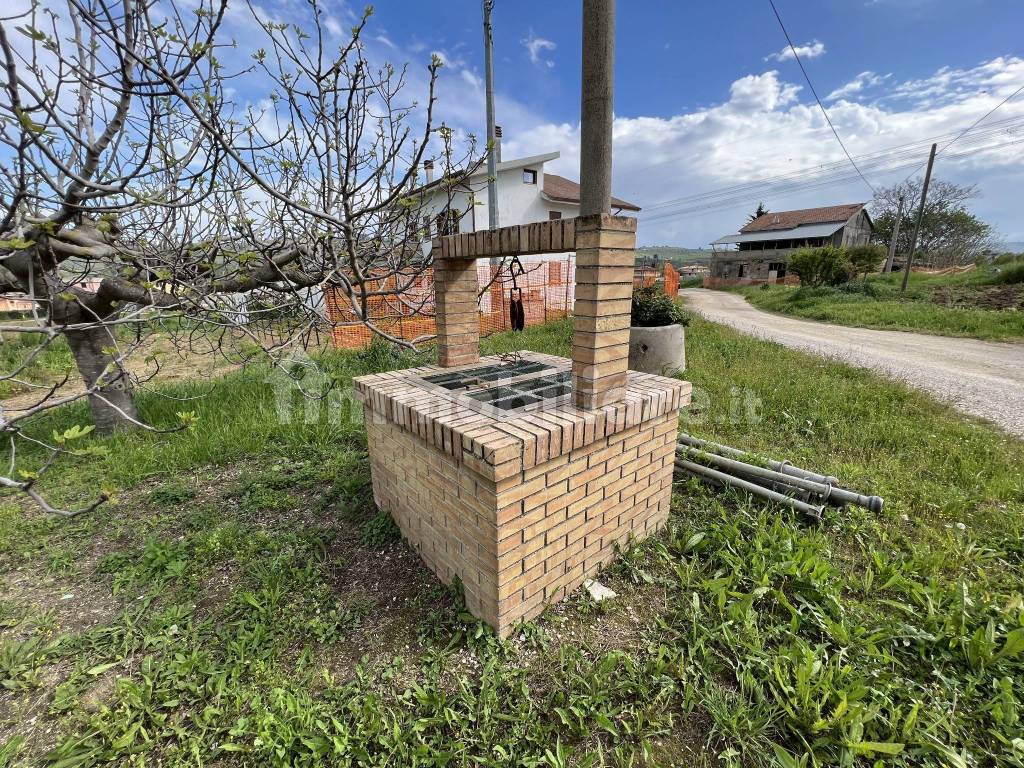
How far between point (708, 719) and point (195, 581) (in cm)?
277

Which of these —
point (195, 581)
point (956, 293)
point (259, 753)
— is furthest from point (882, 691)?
point (956, 293)

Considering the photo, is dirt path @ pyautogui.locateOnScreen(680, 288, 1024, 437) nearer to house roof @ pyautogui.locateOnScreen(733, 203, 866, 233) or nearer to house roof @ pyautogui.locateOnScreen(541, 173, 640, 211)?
house roof @ pyautogui.locateOnScreen(541, 173, 640, 211)

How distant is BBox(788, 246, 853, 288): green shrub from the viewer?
19.2 meters

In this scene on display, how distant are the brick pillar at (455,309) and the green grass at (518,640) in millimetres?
1309

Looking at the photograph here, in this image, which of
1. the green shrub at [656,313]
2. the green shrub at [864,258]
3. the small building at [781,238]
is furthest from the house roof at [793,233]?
the green shrub at [656,313]

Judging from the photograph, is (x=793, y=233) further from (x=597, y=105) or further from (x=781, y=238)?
(x=597, y=105)

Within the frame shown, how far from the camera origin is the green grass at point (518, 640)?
1675mm

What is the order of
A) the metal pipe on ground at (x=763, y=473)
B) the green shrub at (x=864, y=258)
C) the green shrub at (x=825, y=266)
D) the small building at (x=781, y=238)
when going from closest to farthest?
the metal pipe on ground at (x=763, y=473)
the green shrub at (x=825, y=266)
the green shrub at (x=864, y=258)
the small building at (x=781, y=238)

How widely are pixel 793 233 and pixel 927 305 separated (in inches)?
1044

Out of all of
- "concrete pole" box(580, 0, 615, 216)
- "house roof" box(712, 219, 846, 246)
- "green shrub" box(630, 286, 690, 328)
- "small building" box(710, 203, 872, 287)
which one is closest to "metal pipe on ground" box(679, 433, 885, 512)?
"concrete pole" box(580, 0, 615, 216)

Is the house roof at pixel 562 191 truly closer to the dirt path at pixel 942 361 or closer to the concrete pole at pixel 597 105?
→ the dirt path at pixel 942 361

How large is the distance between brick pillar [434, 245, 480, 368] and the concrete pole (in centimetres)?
113

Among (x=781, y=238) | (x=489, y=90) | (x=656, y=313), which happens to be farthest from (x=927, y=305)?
(x=781, y=238)

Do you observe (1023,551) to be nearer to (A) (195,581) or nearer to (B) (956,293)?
(A) (195,581)
